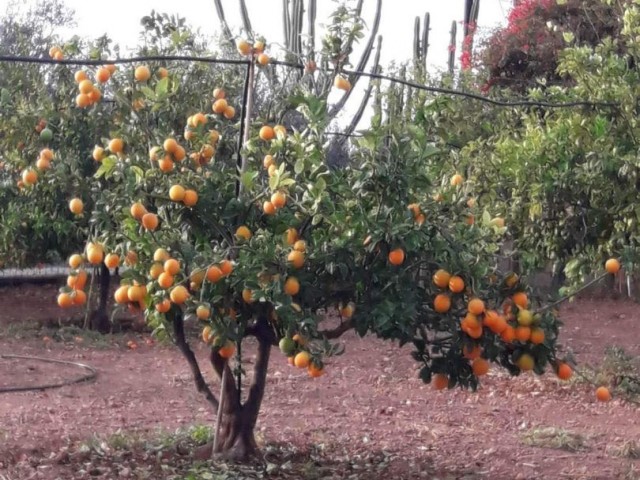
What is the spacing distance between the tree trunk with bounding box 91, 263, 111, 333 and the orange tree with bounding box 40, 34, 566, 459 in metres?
6.44

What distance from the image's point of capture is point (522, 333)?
3.78 metres

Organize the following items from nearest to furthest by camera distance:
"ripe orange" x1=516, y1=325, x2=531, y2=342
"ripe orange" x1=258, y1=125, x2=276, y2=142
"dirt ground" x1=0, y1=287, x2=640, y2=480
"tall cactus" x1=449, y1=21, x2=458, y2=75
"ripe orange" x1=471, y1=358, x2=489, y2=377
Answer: "ripe orange" x1=516, y1=325, x2=531, y2=342 → "ripe orange" x1=471, y1=358, x2=489, y2=377 → "ripe orange" x1=258, y1=125, x2=276, y2=142 → "dirt ground" x1=0, y1=287, x2=640, y2=480 → "tall cactus" x1=449, y1=21, x2=458, y2=75

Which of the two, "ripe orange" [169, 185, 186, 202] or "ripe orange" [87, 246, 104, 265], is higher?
"ripe orange" [169, 185, 186, 202]

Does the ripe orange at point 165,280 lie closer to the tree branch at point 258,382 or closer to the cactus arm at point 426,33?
the tree branch at point 258,382

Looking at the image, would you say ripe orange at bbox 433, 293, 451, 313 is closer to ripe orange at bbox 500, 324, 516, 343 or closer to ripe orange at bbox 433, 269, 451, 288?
ripe orange at bbox 433, 269, 451, 288

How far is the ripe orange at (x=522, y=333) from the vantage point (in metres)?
3.79

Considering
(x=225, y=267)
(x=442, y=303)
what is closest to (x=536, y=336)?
(x=442, y=303)

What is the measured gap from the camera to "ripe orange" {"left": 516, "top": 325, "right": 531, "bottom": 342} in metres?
3.79

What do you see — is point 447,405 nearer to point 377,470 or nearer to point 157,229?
point 377,470

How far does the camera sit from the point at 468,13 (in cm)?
1532

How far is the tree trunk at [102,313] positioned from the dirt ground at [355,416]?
709mm

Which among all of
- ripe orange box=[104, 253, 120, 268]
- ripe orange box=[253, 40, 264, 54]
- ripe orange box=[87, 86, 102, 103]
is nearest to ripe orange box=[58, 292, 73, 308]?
ripe orange box=[104, 253, 120, 268]

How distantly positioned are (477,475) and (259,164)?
2.04m

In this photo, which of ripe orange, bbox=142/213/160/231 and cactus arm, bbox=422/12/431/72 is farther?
cactus arm, bbox=422/12/431/72
